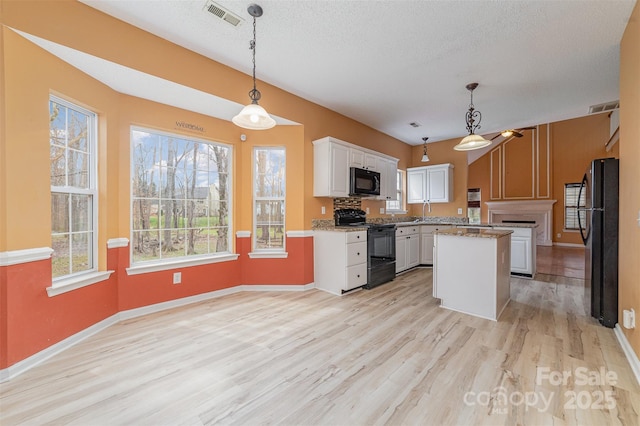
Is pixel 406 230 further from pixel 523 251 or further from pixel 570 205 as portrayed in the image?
pixel 570 205

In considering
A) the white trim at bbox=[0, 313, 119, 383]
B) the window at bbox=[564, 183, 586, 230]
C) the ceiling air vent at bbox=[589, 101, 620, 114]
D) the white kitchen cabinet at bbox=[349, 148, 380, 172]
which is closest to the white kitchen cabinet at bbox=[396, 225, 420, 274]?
the white kitchen cabinet at bbox=[349, 148, 380, 172]

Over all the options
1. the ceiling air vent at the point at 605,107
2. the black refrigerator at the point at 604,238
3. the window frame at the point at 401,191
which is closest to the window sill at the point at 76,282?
the black refrigerator at the point at 604,238

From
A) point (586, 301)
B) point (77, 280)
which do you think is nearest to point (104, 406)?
point (77, 280)

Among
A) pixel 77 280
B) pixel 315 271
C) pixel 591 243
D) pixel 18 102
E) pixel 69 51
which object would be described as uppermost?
pixel 69 51

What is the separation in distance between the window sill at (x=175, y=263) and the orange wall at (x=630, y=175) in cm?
389

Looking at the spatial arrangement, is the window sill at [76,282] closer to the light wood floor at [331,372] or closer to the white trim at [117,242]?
the white trim at [117,242]

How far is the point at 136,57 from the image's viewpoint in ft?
7.71

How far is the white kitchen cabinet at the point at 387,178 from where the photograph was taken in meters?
4.84

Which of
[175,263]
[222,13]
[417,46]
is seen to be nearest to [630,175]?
[417,46]

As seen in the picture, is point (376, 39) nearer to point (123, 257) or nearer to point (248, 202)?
point (248, 202)

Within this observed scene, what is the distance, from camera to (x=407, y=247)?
194 inches

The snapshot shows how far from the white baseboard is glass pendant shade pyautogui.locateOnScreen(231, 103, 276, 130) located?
2.28m

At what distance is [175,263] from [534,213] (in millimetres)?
10965

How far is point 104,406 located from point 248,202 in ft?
8.40
